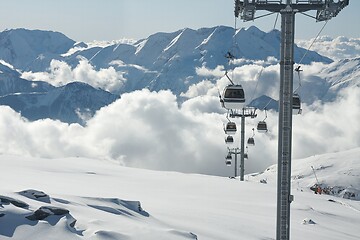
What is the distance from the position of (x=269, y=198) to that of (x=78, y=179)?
11583 millimetres

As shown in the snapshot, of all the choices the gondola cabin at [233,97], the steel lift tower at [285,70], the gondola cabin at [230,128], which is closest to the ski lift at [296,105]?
the gondola cabin at [233,97]

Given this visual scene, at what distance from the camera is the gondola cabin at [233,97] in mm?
17375

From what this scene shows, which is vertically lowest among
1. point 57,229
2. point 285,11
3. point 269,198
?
point 57,229

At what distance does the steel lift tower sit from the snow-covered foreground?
2.87 m

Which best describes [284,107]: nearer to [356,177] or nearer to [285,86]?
[285,86]

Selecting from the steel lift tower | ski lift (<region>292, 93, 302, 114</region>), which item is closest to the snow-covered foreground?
the steel lift tower

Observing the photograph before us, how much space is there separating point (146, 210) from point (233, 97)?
19.6 feet

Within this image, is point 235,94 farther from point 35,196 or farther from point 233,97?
point 35,196

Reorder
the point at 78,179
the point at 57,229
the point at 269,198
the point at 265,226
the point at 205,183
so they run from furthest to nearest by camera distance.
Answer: the point at 205,183, the point at 78,179, the point at 269,198, the point at 265,226, the point at 57,229

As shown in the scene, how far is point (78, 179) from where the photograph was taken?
101ft

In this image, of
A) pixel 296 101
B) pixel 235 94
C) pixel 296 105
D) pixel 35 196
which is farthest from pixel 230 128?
pixel 35 196

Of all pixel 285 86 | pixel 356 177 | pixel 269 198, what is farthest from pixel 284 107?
pixel 356 177

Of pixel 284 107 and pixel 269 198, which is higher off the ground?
pixel 284 107

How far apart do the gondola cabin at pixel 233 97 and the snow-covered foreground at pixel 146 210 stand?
4.38 metres
